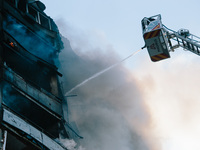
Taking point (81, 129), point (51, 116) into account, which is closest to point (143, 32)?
point (51, 116)

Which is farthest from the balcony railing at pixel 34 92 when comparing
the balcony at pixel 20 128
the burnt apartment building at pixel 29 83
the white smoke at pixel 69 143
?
the balcony at pixel 20 128

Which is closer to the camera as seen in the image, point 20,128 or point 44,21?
point 20,128

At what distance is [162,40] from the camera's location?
13398 mm

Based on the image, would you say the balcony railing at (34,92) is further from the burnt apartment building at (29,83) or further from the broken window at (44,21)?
the broken window at (44,21)

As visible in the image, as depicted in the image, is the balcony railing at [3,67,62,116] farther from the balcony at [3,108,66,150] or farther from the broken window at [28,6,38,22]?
the broken window at [28,6,38,22]

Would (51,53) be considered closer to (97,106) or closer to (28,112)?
(28,112)

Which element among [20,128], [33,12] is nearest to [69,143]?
[20,128]

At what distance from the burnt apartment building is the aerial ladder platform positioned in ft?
24.2

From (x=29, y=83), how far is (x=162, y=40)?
1003cm

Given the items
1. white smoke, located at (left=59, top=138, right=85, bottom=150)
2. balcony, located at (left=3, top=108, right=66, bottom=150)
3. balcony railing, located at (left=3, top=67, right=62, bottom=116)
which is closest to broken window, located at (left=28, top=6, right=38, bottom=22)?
balcony railing, located at (left=3, top=67, right=62, bottom=116)

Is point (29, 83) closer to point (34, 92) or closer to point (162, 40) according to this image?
point (34, 92)

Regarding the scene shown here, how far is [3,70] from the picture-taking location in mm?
16797

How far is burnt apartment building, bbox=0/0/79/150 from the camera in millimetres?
14296

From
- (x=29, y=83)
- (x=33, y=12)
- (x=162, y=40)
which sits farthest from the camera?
(x=33, y=12)
